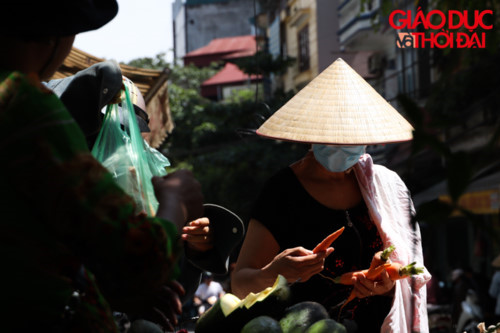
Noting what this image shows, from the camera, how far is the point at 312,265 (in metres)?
2.78

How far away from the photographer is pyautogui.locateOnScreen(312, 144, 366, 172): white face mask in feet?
10.4

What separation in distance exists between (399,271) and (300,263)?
41cm

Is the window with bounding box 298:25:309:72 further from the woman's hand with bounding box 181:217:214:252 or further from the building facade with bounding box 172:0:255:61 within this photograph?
the building facade with bounding box 172:0:255:61

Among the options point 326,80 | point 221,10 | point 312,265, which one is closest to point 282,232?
point 312,265

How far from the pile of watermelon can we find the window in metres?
25.9

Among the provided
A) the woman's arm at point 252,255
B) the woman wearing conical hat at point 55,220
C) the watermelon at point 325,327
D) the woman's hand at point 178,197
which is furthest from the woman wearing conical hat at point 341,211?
the woman wearing conical hat at point 55,220

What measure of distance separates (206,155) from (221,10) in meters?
34.6

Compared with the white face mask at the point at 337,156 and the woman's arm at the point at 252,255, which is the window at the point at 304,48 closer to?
the white face mask at the point at 337,156

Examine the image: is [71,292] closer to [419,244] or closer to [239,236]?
[239,236]

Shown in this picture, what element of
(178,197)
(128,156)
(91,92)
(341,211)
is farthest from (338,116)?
(178,197)

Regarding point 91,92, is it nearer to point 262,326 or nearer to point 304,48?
point 262,326

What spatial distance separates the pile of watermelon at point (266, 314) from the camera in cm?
210

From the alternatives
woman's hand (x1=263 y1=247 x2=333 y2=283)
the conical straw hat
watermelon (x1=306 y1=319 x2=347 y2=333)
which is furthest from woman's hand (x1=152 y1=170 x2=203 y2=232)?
the conical straw hat

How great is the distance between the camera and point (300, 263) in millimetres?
2768
